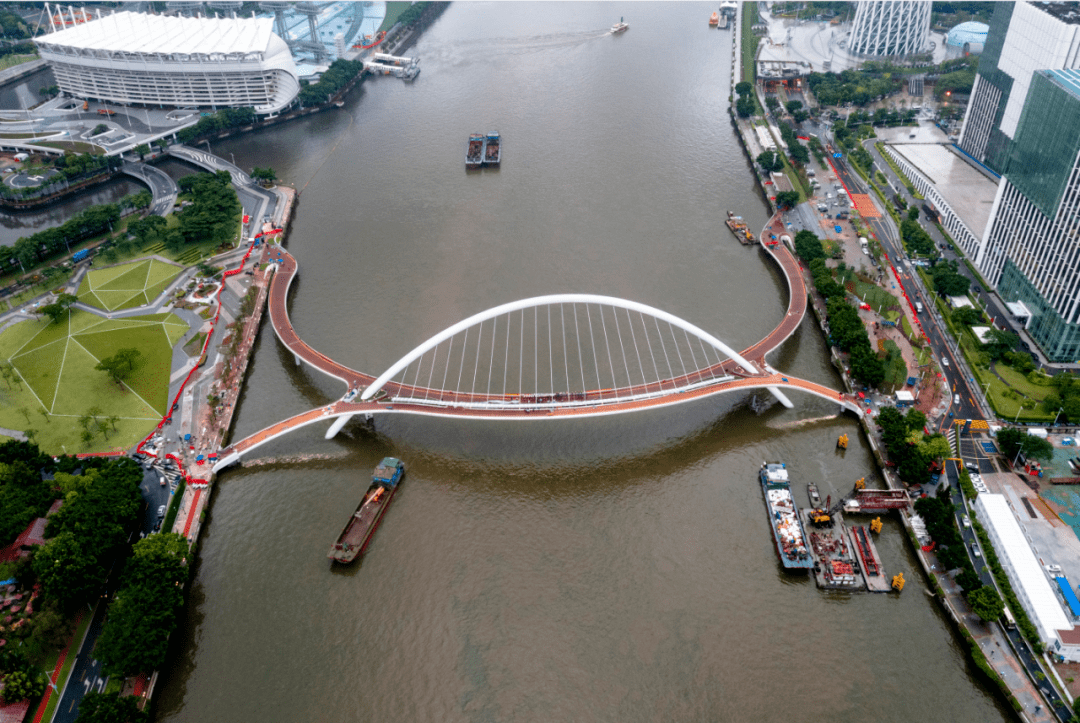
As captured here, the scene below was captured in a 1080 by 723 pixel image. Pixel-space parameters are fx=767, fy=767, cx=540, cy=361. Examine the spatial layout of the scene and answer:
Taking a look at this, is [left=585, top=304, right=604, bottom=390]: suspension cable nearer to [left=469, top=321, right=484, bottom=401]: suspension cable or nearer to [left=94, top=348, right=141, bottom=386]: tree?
[left=469, top=321, right=484, bottom=401]: suspension cable

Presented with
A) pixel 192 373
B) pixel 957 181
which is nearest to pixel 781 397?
pixel 957 181

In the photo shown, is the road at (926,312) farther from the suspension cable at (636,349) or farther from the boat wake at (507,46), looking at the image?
the boat wake at (507,46)

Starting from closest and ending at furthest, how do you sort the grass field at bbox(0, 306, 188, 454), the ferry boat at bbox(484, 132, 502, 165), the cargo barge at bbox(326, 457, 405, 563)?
the cargo barge at bbox(326, 457, 405, 563) < the grass field at bbox(0, 306, 188, 454) < the ferry boat at bbox(484, 132, 502, 165)

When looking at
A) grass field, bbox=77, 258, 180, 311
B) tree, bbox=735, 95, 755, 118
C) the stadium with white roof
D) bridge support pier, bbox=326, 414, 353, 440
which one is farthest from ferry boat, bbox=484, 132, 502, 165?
bridge support pier, bbox=326, 414, 353, 440

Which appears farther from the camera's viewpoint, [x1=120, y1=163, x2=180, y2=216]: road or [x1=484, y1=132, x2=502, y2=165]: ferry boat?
[x1=484, y1=132, x2=502, y2=165]: ferry boat

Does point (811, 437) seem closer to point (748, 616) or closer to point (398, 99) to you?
point (748, 616)

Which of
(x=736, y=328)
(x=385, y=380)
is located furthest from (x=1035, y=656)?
(x=385, y=380)

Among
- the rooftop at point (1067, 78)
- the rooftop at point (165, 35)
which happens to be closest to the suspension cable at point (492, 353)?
the rooftop at point (1067, 78)

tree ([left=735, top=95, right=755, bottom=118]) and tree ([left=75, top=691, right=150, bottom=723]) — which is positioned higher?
tree ([left=735, top=95, right=755, bottom=118])
